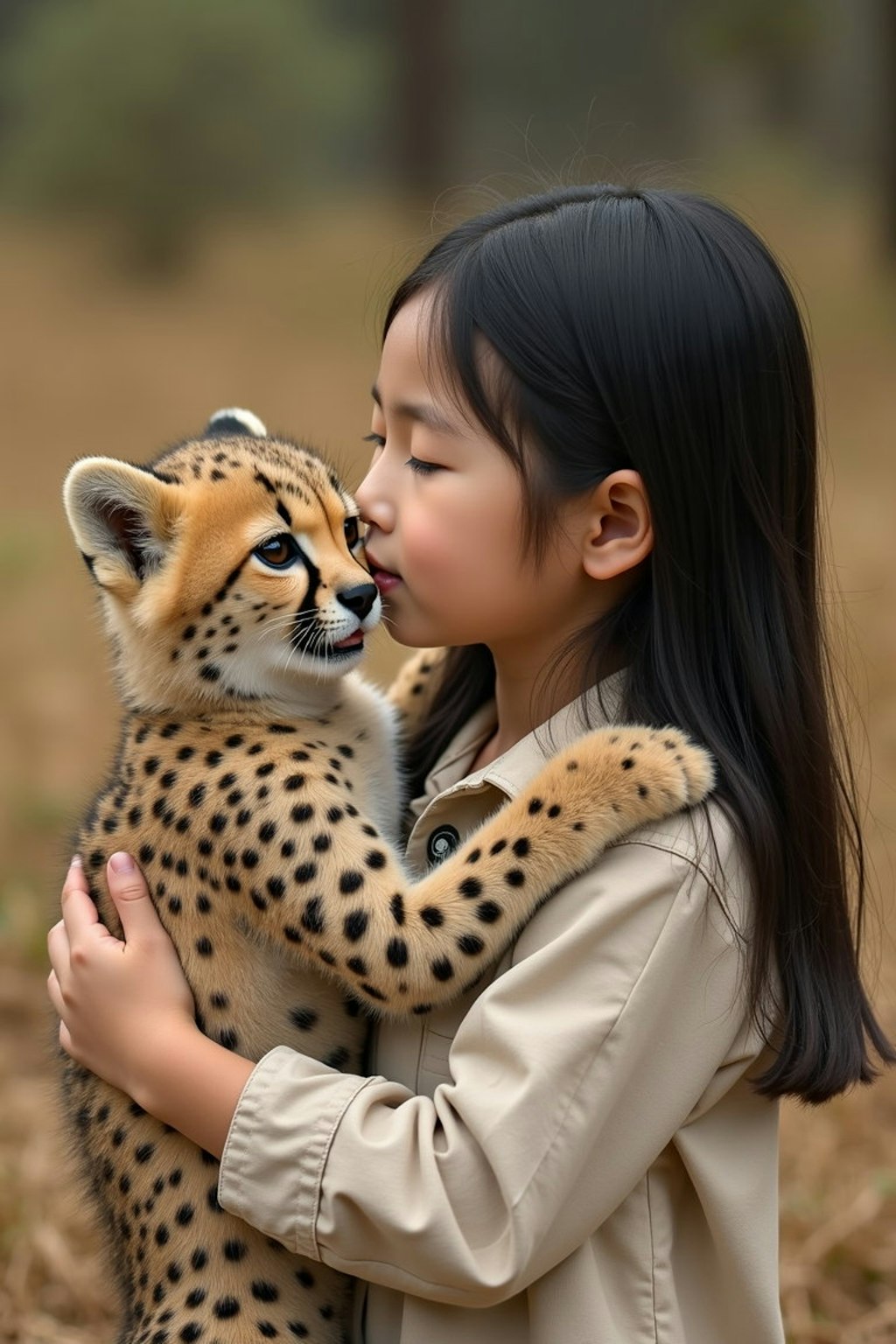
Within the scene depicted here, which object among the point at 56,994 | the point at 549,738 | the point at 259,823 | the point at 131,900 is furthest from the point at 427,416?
the point at 56,994

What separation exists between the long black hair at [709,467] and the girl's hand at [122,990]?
2.51ft

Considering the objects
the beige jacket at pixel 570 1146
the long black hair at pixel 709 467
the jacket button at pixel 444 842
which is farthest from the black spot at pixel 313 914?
the long black hair at pixel 709 467

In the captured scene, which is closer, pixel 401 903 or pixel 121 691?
pixel 401 903

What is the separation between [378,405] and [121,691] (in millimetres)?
630

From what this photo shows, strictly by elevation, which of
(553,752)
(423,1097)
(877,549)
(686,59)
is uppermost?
(686,59)

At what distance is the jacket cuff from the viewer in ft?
6.55

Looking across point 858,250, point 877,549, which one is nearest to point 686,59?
point 858,250

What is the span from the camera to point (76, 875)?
2502 mm

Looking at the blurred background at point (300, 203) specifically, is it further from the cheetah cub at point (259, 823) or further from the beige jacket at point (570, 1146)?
the beige jacket at point (570, 1146)

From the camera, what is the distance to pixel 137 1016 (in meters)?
2.26

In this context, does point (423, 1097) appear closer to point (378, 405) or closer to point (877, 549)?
point (378, 405)

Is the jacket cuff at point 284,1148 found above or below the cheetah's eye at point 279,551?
below

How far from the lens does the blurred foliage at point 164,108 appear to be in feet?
45.6

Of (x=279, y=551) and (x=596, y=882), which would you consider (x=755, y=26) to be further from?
(x=596, y=882)
